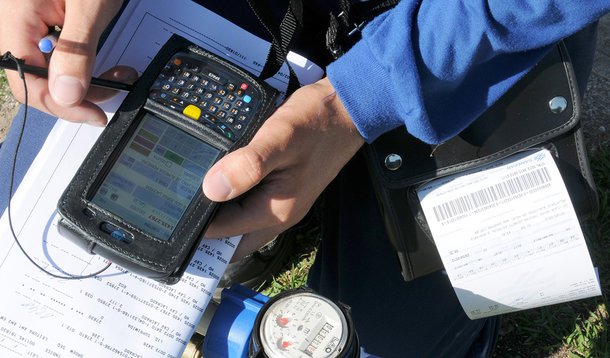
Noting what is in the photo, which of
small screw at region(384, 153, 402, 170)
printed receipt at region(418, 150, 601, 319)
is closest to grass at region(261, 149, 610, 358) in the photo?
printed receipt at region(418, 150, 601, 319)

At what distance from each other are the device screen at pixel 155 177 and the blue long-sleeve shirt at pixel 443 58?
23cm

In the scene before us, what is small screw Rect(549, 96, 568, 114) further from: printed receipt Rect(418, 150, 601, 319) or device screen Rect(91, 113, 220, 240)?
device screen Rect(91, 113, 220, 240)

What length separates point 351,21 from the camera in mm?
1025

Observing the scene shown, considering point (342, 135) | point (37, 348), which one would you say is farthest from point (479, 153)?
point (37, 348)

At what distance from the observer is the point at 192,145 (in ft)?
3.15

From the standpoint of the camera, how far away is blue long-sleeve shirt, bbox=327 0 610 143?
2.90 ft

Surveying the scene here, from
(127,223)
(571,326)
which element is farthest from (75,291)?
(571,326)

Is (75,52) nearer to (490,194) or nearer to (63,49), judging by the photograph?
(63,49)

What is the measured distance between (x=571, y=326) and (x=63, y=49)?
1223 mm

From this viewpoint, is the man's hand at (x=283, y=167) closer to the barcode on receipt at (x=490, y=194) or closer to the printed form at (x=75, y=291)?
the printed form at (x=75, y=291)

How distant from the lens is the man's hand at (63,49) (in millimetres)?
929

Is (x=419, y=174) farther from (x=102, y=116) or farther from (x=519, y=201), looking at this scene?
(x=102, y=116)

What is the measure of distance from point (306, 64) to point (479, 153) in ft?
0.97

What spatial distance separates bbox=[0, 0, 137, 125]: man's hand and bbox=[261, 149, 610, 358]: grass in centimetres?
105
